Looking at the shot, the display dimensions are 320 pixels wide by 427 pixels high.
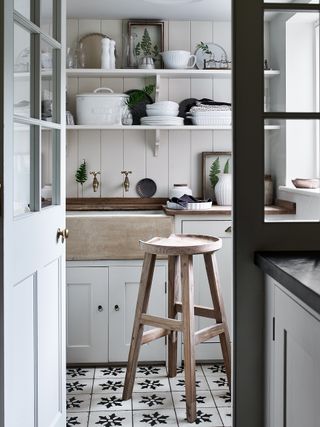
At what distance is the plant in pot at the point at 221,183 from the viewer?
3969 millimetres

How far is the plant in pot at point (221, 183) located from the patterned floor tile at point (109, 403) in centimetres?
146

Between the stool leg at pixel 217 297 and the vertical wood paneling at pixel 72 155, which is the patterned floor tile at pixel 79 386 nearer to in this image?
the stool leg at pixel 217 297

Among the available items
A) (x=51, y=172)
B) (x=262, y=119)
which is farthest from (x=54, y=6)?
(x=262, y=119)

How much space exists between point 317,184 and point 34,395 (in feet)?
4.14

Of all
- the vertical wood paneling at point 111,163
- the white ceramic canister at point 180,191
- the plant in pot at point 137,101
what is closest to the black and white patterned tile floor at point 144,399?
the white ceramic canister at point 180,191

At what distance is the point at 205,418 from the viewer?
2.95m

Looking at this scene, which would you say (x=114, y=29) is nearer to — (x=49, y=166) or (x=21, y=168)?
(x=49, y=166)

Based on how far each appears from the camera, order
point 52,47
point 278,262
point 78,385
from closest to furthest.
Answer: point 278,262 → point 52,47 → point 78,385

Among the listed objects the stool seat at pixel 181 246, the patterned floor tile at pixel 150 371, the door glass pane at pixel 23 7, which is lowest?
the patterned floor tile at pixel 150 371

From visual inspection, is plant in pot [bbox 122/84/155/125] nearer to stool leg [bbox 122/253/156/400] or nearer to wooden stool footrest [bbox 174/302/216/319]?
stool leg [bbox 122/253/156/400]

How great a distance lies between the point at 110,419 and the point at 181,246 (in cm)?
92

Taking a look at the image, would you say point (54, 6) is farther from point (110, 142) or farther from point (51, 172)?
point (110, 142)

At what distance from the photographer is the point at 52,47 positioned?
2.40 m

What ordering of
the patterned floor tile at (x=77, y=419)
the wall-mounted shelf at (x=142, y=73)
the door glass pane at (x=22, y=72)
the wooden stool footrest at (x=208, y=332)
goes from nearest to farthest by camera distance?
the door glass pane at (x=22, y=72) → the patterned floor tile at (x=77, y=419) → the wooden stool footrest at (x=208, y=332) → the wall-mounted shelf at (x=142, y=73)
